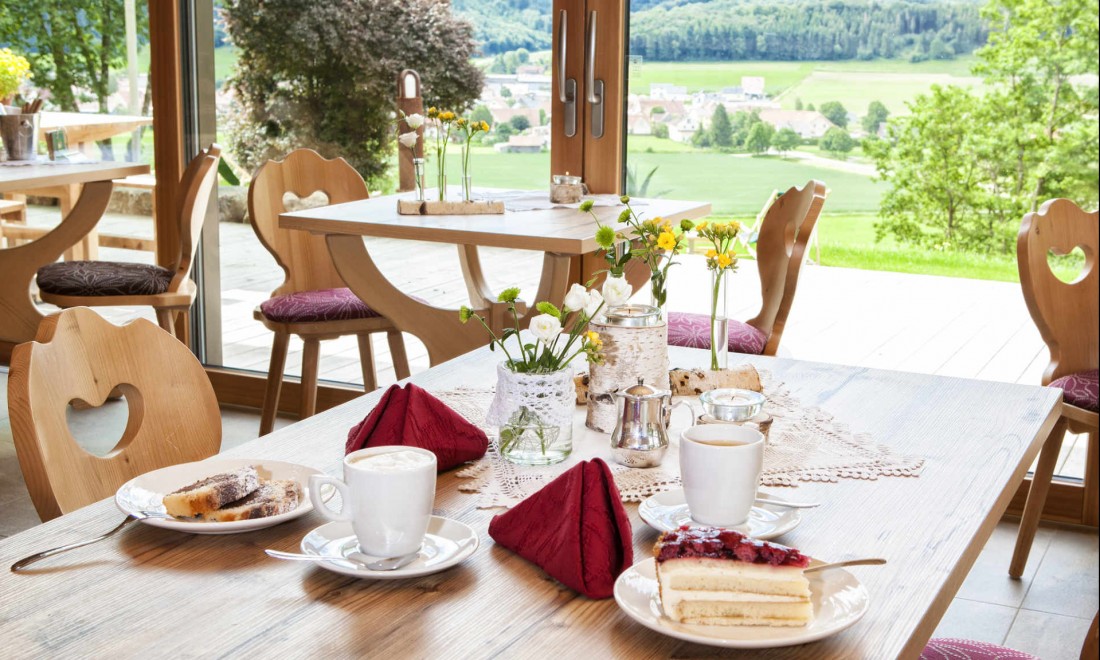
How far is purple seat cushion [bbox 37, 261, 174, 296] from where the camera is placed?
370cm

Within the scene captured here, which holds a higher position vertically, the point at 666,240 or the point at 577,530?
the point at 666,240

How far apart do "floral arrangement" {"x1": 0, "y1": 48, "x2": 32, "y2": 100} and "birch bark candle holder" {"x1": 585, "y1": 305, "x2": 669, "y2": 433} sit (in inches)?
141

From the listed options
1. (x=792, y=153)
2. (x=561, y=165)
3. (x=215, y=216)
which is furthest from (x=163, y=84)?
(x=792, y=153)

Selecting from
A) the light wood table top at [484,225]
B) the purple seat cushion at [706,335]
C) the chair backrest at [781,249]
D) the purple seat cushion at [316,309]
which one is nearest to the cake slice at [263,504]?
the light wood table top at [484,225]

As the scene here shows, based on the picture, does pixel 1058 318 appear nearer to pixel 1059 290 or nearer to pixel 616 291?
pixel 1059 290

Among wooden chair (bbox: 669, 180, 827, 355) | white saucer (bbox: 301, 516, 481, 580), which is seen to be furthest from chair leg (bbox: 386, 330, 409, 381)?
white saucer (bbox: 301, 516, 481, 580)

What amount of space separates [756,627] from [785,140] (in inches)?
108

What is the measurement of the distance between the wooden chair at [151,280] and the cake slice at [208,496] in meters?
2.56

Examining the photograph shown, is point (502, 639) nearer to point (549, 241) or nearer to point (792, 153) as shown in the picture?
point (549, 241)

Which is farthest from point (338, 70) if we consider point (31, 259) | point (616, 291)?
point (616, 291)

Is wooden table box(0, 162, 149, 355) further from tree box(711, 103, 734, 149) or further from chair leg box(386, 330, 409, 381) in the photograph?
tree box(711, 103, 734, 149)

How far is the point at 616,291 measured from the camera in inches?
59.8

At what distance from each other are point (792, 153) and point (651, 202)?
0.45 meters

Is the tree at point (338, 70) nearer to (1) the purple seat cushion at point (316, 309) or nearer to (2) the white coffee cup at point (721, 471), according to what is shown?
(1) the purple seat cushion at point (316, 309)
